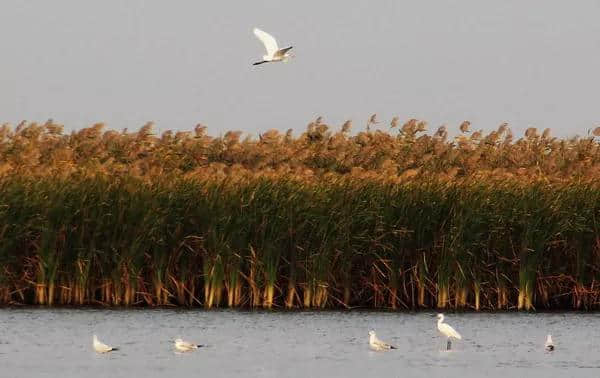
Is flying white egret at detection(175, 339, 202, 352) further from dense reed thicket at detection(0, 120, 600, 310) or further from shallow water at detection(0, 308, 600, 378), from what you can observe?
dense reed thicket at detection(0, 120, 600, 310)

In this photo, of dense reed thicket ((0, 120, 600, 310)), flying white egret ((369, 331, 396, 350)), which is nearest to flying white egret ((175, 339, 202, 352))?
flying white egret ((369, 331, 396, 350))

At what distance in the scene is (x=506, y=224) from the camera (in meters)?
30.0

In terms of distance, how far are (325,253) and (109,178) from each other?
15.7 feet

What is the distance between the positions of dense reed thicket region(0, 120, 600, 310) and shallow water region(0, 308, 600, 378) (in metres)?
0.98

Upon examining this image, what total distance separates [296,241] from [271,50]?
3.80 metres

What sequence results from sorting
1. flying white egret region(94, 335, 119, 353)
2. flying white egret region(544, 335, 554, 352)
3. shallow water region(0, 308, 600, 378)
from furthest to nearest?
1. flying white egret region(544, 335, 554, 352)
2. flying white egret region(94, 335, 119, 353)
3. shallow water region(0, 308, 600, 378)

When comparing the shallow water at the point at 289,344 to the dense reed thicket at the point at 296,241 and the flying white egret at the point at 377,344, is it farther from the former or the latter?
the dense reed thicket at the point at 296,241

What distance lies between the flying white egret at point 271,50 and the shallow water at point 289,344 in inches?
195

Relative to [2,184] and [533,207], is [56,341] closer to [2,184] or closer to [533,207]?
[2,184]

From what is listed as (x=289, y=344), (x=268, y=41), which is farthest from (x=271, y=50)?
(x=289, y=344)

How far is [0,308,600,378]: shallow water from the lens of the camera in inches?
802

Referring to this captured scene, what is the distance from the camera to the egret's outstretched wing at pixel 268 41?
96.0 ft

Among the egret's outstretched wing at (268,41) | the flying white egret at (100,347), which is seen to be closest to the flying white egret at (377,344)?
the flying white egret at (100,347)

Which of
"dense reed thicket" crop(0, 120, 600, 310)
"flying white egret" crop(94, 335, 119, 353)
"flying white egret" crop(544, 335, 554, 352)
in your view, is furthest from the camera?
"dense reed thicket" crop(0, 120, 600, 310)
